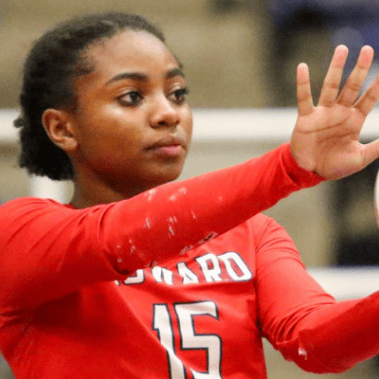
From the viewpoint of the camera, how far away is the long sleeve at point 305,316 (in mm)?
914

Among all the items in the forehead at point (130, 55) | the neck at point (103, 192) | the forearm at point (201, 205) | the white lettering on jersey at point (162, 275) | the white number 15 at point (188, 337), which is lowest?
the white number 15 at point (188, 337)

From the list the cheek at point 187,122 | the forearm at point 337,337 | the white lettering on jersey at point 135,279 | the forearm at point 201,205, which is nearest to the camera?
the forearm at point 201,205

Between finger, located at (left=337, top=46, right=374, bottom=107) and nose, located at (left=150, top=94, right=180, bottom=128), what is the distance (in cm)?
35

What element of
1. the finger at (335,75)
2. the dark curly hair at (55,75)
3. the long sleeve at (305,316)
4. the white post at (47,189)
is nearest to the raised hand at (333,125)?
the finger at (335,75)

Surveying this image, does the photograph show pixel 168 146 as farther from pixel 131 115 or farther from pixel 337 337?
pixel 337 337

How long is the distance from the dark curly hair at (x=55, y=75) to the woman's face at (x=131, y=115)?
28 mm

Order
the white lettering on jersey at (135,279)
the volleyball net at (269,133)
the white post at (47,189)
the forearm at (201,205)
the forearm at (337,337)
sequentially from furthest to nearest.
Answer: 1. the volleyball net at (269,133)
2. the white post at (47,189)
3. the white lettering on jersey at (135,279)
4. the forearm at (337,337)
5. the forearm at (201,205)

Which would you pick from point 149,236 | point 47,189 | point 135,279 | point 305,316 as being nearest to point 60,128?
point 135,279

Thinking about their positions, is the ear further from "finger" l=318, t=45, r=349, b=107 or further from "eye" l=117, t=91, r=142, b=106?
"finger" l=318, t=45, r=349, b=107

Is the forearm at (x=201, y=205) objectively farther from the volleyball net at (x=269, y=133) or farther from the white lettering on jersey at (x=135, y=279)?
the volleyball net at (x=269, y=133)

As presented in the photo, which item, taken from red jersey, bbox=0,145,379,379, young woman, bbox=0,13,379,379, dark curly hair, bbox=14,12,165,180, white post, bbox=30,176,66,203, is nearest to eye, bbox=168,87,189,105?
young woman, bbox=0,13,379,379

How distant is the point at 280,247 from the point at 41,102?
1.77ft

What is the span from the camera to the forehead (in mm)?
1096

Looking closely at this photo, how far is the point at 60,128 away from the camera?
1.19m
